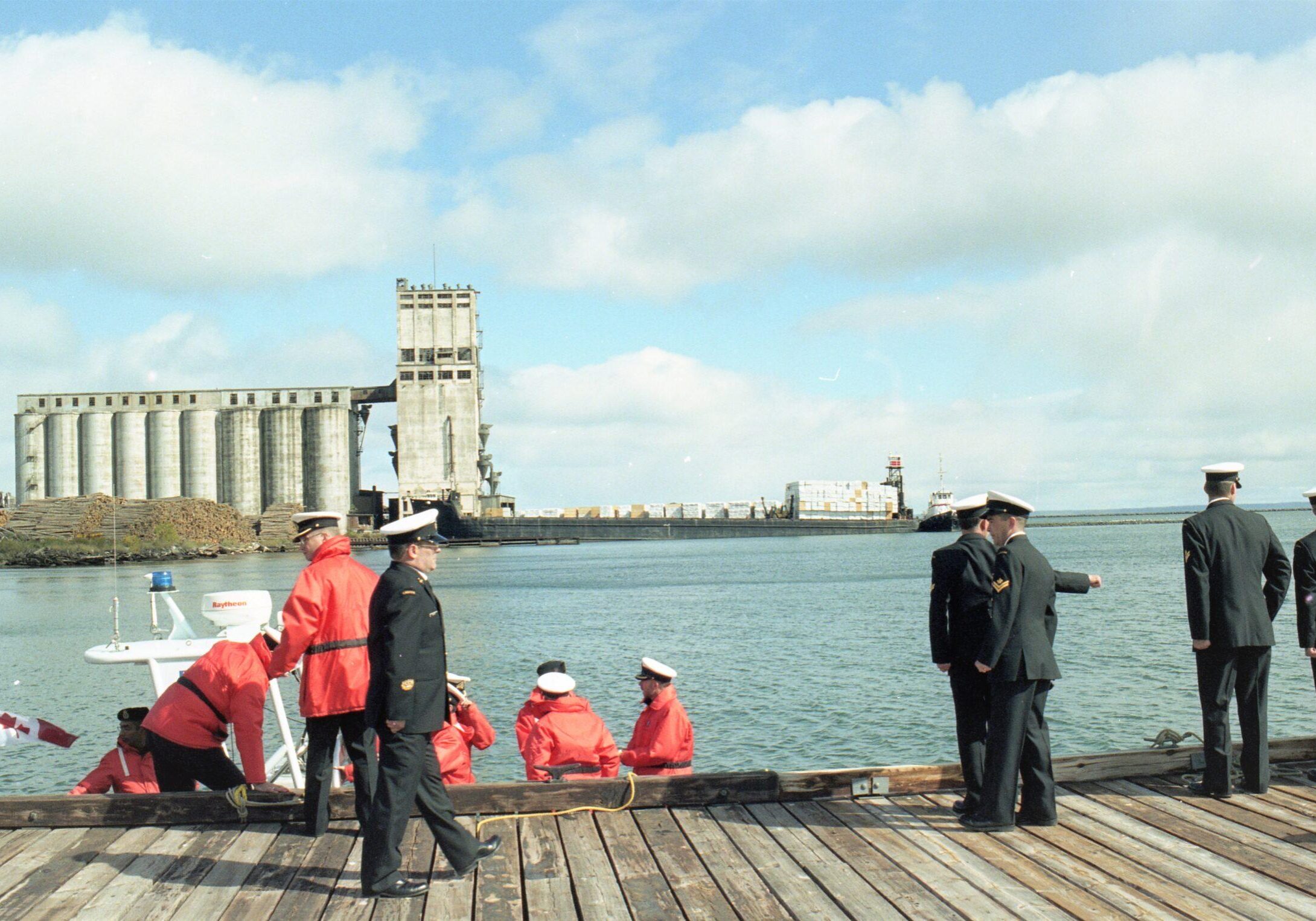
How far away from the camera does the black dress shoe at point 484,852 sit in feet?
17.5

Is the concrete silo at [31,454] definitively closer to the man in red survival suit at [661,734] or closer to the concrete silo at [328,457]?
the concrete silo at [328,457]

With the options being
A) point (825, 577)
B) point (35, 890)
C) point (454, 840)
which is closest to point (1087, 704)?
point (454, 840)

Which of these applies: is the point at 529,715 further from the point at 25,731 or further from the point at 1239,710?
the point at 1239,710

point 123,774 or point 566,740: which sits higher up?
point 566,740

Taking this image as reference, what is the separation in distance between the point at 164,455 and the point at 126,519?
17.8 meters

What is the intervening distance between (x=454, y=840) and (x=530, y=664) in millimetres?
22012

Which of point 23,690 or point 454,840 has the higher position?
point 454,840

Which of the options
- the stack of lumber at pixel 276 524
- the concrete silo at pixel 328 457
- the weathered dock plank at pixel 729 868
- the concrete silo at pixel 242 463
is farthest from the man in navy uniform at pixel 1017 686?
the concrete silo at pixel 242 463

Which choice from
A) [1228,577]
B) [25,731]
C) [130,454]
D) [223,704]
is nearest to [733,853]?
[223,704]

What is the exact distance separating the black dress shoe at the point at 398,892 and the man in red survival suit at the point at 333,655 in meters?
0.47

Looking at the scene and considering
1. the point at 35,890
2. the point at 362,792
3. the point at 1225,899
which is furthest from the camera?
the point at 362,792

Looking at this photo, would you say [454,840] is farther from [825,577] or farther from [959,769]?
[825,577]

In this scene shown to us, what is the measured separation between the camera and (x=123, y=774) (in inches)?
292

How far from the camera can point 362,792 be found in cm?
558
